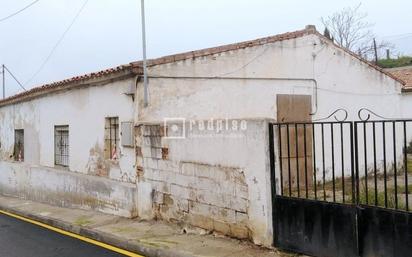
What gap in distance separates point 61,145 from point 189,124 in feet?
22.6

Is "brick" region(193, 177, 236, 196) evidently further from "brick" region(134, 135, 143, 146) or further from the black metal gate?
"brick" region(134, 135, 143, 146)

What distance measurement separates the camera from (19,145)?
57.5 ft

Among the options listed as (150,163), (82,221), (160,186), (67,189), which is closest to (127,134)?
(150,163)

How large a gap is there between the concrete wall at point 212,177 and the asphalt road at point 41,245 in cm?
156

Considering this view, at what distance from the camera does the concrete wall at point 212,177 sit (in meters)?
7.14

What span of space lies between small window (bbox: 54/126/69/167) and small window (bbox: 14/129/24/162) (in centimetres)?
336

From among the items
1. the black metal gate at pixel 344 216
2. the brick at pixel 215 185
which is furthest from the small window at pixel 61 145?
the black metal gate at pixel 344 216

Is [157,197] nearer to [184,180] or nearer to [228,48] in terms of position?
[184,180]

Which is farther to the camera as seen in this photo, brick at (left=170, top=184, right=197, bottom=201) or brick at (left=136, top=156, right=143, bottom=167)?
brick at (left=136, top=156, right=143, bottom=167)

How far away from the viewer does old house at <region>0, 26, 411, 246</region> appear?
302 inches

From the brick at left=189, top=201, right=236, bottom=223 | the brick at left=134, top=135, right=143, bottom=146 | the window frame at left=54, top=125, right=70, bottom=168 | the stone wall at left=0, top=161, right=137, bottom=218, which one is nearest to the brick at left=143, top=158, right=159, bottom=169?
the brick at left=134, top=135, right=143, bottom=146

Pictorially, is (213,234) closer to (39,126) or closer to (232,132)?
(232,132)

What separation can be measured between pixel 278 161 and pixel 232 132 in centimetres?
92

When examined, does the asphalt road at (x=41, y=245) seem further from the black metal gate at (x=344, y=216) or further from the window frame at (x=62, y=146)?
the window frame at (x=62, y=146)
